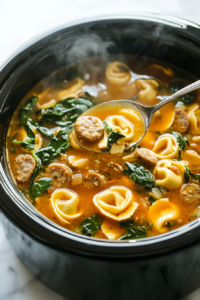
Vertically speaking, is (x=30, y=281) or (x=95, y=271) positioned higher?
(x=95, y=271)

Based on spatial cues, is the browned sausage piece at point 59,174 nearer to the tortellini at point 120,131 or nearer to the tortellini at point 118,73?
the tortellini at point 120,131

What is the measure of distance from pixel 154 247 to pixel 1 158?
6.18ft

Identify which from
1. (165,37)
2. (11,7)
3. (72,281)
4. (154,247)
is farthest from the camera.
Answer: (11,7)

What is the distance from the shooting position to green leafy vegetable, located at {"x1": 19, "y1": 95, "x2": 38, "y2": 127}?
394cm

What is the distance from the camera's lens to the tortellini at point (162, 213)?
3135mm

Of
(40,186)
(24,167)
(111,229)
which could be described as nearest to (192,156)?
(111,229)

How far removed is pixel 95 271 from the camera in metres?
2.50

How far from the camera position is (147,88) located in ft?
14.1

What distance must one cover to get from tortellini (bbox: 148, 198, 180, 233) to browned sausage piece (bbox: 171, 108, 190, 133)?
946 millimetres

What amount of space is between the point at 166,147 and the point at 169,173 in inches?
18.5

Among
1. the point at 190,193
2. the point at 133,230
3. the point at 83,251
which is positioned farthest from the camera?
the point at 190,193

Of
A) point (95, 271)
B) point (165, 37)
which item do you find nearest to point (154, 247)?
point (95, 271)

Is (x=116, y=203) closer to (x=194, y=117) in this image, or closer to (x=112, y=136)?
(x=112, y=136)

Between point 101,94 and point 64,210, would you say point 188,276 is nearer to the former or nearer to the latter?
point 64,210
